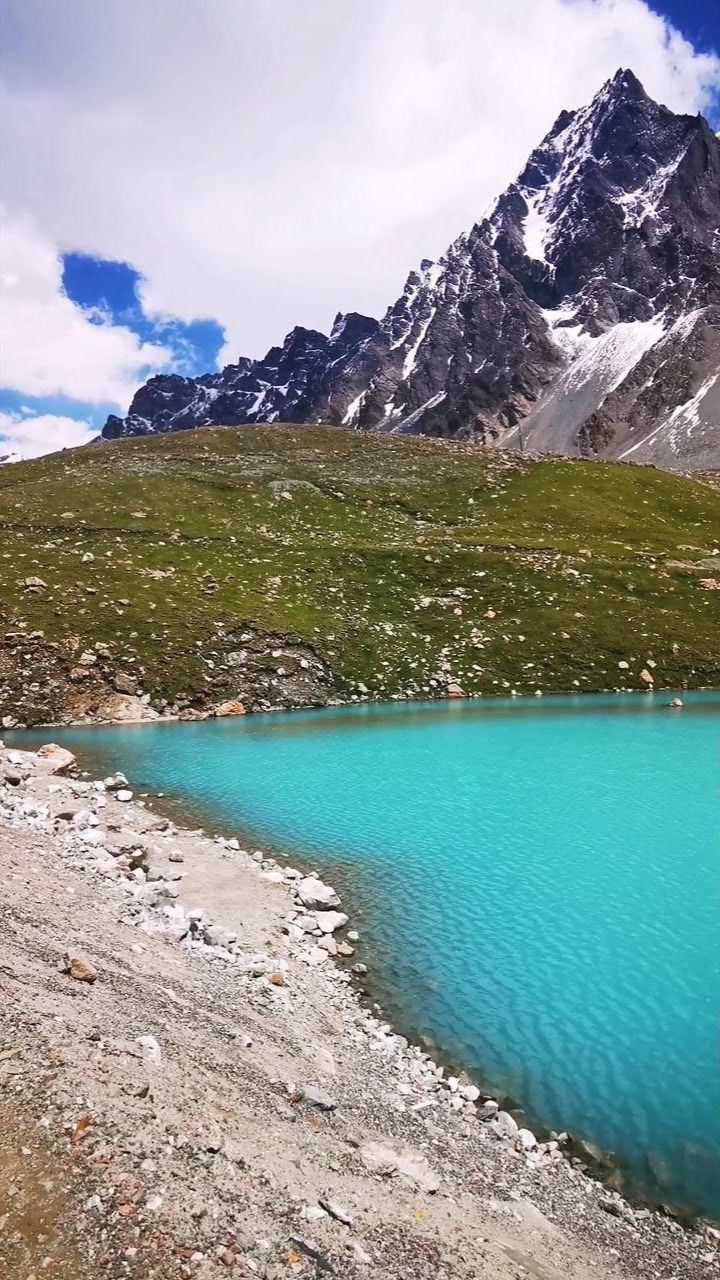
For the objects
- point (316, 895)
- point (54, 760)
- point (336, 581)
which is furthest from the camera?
point (336, 581)

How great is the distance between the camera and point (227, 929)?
1642 cm

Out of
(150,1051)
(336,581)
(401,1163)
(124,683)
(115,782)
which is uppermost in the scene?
(336,581)

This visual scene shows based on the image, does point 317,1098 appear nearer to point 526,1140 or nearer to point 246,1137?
point 246,1137

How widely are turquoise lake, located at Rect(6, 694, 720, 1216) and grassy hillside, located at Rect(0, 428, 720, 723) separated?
32.6 feet

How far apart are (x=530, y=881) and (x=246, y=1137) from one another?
12.7 metres

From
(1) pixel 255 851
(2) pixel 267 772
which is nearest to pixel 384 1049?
(1) pixel 255 851

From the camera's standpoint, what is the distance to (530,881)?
20.4 m

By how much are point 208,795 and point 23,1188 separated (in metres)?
22.4

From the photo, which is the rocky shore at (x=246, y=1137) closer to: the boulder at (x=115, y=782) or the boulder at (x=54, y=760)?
the boulder at (x=115, y=782)

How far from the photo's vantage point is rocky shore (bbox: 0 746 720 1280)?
7.45 meters

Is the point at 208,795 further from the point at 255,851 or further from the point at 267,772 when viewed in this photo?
the point at 255,851

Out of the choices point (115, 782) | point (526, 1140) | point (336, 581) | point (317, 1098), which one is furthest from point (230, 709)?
point (526, 1140)

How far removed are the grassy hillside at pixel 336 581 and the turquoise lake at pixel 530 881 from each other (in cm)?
993

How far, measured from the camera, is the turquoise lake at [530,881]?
1208cm
